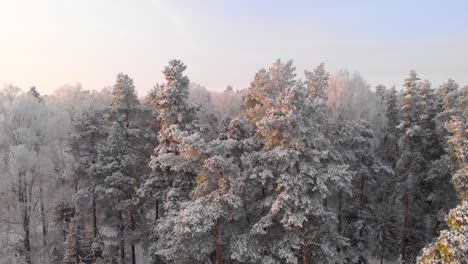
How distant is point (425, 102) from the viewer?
30125mm

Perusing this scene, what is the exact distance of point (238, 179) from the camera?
1920 centimetres

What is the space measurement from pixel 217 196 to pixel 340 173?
6.21 metres

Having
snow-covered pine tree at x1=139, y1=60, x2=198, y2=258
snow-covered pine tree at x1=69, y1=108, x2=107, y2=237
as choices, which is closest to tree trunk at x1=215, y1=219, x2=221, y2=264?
snow-covered pine tree at x1=139, y1=60, x2=198, y2=258

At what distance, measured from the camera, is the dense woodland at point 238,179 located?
19.0 m

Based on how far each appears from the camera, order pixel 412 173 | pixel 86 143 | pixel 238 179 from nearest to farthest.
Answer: pixel 238 179 → pixel 86 143 → pixel 412 173

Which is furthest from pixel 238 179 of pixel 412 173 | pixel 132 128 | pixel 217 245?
pixel 412 173

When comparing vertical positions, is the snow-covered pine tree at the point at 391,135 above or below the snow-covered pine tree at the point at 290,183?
above

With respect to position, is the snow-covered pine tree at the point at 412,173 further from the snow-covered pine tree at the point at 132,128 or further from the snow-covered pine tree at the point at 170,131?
the snow-covered pine tree at the point at 132,128

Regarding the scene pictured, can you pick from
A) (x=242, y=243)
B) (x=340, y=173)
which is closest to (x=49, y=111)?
(x=242, y=243)

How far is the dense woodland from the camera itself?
19031 mm

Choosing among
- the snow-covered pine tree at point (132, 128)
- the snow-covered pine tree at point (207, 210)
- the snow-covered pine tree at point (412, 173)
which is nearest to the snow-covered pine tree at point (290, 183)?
the snow-covered pine tree at point (207, 210)

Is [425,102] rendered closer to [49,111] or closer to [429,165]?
[429,165]

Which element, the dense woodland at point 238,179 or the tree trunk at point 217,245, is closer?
the dense woodland at point 238,179

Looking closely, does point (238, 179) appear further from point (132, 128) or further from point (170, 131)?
point (132, 128)
